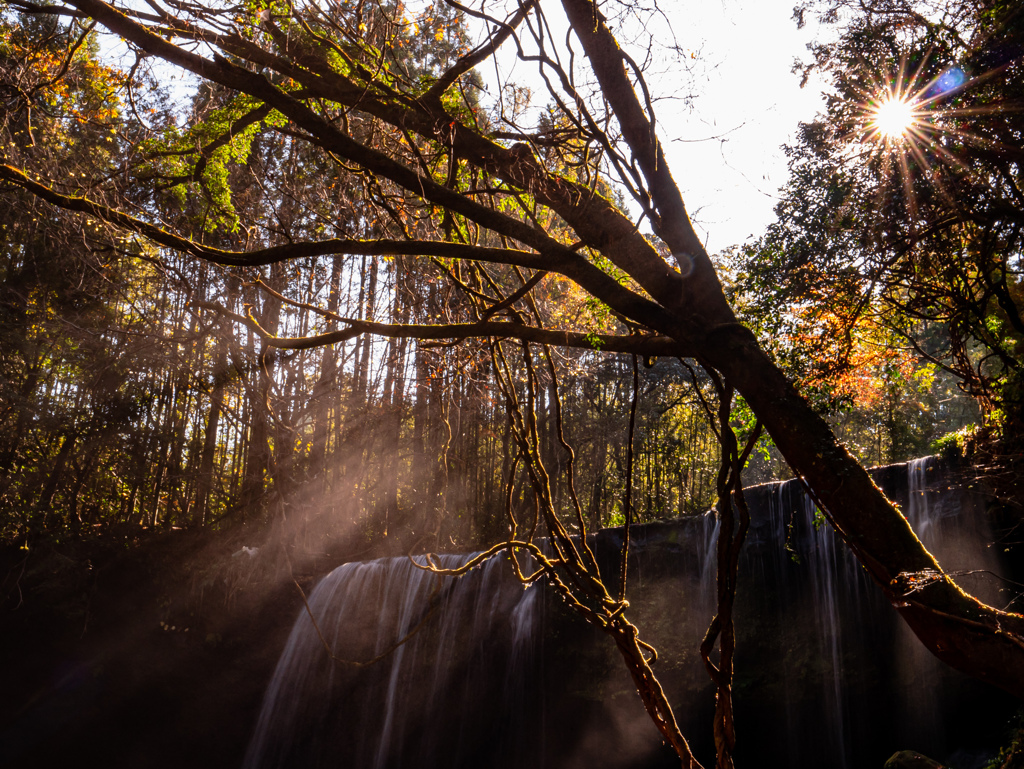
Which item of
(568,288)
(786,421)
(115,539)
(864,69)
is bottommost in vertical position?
(115,539)

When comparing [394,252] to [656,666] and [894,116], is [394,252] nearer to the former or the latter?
[894,116]

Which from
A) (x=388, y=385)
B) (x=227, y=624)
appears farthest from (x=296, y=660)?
(x=388, y=385)

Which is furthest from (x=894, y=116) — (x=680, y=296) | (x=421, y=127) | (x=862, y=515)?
(x=862, y=515)

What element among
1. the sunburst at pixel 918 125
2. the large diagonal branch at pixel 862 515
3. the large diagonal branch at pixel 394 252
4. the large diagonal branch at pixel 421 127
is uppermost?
the sunburst at pixel 918 125

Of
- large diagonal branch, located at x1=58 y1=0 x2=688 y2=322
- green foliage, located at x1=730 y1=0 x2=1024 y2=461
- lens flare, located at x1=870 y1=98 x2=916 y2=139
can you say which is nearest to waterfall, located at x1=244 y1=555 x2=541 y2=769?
green foliage, located at x1=730 y1=0 x2=1024 y2=461

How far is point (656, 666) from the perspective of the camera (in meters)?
8.57

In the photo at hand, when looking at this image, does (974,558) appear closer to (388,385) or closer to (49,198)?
(49,198)

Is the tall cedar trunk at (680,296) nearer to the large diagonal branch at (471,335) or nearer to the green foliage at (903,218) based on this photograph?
the large diagonal branch at (471,335)

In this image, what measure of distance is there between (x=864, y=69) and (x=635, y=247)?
147 inches

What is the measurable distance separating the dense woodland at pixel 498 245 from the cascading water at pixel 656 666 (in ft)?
7.48

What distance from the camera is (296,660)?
10500 mm

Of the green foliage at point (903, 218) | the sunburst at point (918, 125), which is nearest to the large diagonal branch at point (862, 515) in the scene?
the green foliage at point (903, 218)

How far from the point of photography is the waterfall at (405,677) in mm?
9008

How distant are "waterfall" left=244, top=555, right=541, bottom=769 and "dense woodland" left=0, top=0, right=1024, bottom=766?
3081 mm
